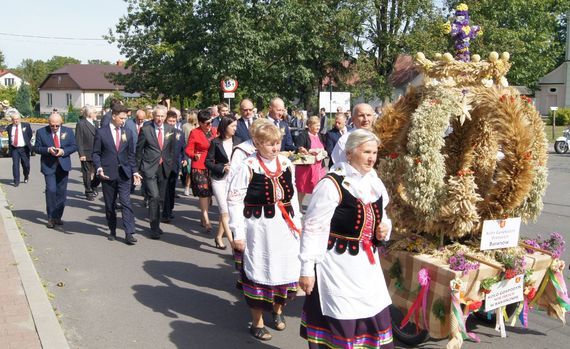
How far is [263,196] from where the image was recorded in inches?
206

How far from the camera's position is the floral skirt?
9055 mm

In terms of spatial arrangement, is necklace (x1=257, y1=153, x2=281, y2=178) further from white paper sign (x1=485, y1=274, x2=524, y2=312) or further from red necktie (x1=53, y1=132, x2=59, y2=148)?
red necktie (x1=53, y1=132, x2=59, y2=148)

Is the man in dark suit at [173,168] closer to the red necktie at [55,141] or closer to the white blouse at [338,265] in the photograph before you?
the red necktie at [55,141]

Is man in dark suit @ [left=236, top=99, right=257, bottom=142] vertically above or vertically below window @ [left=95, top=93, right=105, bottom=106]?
below

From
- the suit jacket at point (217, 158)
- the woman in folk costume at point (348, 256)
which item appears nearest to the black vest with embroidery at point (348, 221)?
the woman in folk costume at point (348, 256)

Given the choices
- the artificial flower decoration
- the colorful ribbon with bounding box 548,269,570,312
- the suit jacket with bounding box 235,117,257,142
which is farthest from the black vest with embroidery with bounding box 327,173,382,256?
the suit jacket with bounding box 235,117,257,142

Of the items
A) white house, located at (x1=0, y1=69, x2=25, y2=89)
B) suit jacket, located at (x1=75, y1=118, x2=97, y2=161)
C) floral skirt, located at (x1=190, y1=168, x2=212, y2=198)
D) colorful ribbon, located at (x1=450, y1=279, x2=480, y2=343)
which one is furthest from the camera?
white house, located at (x1=0, y1=69, x2=25, y2=89)

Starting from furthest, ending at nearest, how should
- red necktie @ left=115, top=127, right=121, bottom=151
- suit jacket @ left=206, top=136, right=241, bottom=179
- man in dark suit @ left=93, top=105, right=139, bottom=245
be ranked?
red necktie @ left=115, top=127, right=121, bottom=151
man in dark suit @ left=93, top=105, right=139, bottom=245
suit jacket @ left=206, top=136, right=241, bottom=179

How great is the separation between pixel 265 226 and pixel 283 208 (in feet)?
0.75

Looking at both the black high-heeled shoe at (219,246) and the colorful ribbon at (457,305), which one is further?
the black high-heeled shoe at (219,246)

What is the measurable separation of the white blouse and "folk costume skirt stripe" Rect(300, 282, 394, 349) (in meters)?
0.06

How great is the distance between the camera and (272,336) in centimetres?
524

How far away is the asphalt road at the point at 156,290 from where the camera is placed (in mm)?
5184

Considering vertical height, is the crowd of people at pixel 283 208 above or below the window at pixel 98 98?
below
